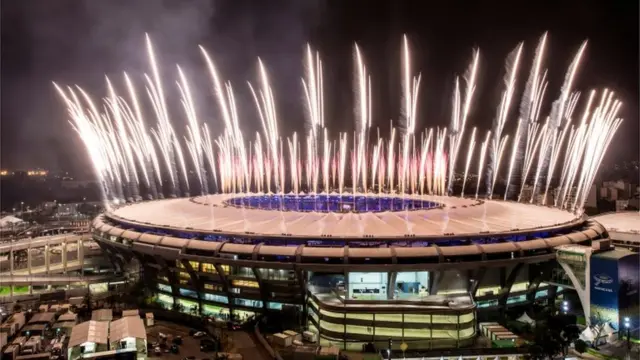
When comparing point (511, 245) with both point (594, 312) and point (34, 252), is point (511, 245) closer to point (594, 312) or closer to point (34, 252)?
point (594, 312)

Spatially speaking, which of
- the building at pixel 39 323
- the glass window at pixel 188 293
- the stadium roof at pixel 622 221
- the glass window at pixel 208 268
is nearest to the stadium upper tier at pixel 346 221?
the glass window at pixel 208 268

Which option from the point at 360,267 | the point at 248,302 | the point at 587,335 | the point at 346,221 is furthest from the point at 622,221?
the point at 248,302

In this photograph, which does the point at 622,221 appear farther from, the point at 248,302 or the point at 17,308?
the point at 17,308

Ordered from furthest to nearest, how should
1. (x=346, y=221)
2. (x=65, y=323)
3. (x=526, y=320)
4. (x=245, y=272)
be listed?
(x=346, y=221) < (x=245, y=272) < (x=526, y=320) < (x=65, y=323)

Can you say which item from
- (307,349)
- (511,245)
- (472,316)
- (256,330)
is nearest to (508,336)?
(472,316)

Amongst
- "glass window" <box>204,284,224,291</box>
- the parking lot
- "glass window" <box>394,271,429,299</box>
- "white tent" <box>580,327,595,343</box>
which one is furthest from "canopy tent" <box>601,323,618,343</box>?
"glass window" <box>204,284,224,291</box>

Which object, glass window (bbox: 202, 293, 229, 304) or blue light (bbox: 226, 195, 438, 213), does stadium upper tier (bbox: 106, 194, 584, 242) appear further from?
glass window (bbox: 202, 293, 229, 304)

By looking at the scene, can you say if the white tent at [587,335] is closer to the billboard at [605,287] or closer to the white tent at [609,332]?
the white tent at [609,332]
